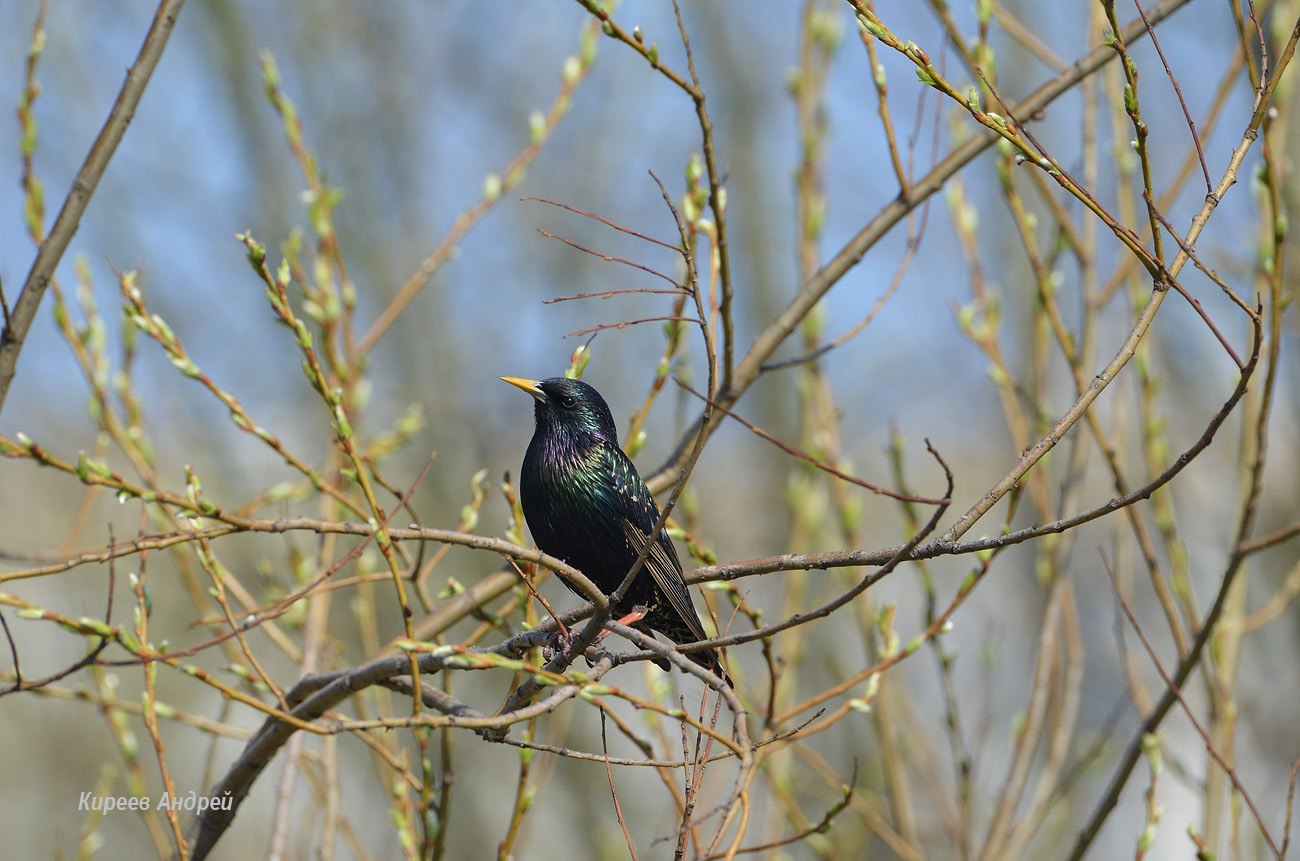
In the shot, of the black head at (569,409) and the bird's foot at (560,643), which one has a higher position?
the black head at (569,409)

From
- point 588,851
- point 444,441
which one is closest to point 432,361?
point 444,441

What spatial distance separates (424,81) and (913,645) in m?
7.90

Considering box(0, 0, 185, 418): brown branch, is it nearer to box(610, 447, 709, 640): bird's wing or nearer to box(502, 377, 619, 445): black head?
box(502, 377, 619, 445): black head

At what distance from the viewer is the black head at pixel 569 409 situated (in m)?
3.77

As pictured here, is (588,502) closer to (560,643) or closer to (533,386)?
(533,386)

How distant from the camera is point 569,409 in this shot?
12.5ft

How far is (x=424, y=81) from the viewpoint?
31.7ft

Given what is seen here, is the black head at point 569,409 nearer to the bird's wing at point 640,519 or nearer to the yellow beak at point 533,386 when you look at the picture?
the yellow beak at point 533,386

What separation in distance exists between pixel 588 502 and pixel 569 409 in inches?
13.2

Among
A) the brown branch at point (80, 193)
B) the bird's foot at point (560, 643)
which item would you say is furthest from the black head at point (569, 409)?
the brown branch at point (80, 193)

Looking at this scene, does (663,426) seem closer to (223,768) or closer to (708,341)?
(223,768)

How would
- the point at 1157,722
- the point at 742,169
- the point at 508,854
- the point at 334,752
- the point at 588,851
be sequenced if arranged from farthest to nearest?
the point at 742,169 → the point at 588,851 → the point at 334,752 → the point at 1157,722 → the point at 508,854

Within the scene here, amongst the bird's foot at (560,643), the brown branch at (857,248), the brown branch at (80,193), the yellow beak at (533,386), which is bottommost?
the bird's foot at (560,643)

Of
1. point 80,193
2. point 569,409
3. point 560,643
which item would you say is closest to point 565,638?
point 560,643
